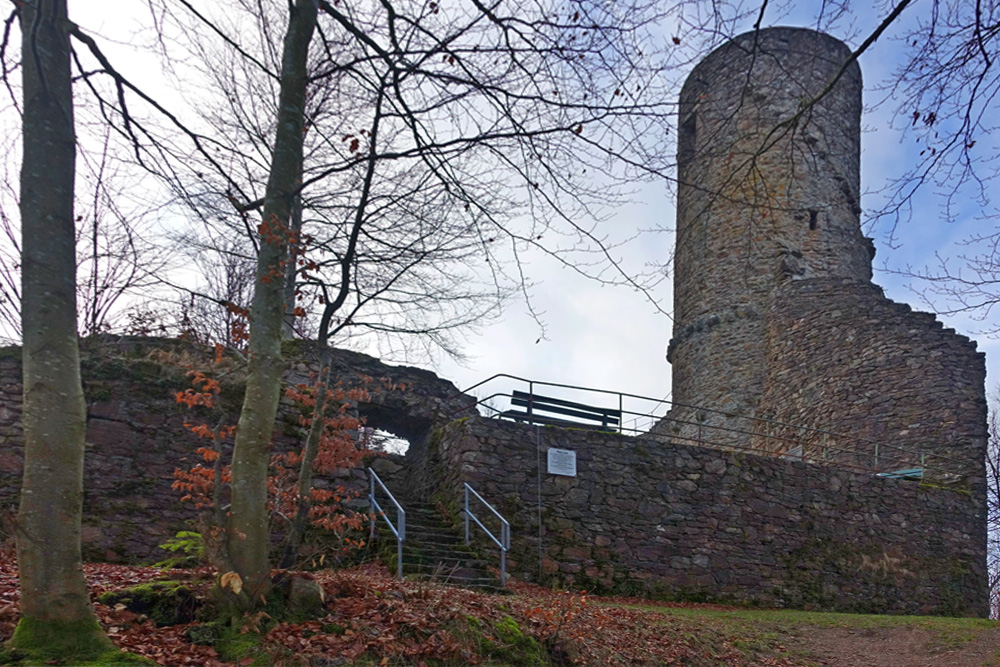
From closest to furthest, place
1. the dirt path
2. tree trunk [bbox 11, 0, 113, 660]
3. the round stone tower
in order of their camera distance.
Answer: tree trunk [bbox 11, 0, 113, 660]
the dirt path
the round stone tower

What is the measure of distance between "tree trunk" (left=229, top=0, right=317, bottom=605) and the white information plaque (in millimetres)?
6827

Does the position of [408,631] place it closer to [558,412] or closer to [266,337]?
[266,337]

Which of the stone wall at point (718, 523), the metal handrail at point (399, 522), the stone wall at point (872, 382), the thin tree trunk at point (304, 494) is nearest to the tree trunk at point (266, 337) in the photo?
the thin tree trunk at point (304, 494)

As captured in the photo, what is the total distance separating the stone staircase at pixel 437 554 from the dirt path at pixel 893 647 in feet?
11.1

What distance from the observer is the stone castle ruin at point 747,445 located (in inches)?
363

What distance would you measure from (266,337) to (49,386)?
135 centimetres

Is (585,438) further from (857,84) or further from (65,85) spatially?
(857,84)

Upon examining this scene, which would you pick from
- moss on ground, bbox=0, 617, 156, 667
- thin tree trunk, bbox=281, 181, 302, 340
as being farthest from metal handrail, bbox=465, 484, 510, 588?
moss on ground, bbox=0, 617, 156, 667

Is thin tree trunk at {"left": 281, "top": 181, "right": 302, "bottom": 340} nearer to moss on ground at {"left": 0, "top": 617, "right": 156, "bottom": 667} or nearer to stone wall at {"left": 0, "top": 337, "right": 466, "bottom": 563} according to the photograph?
stone wall at {"left": 0, "top": 337, "right": 466, "bottom": 563}

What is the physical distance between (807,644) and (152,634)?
6.80 m

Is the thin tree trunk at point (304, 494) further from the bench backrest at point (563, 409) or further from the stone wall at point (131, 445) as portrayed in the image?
the bench backrest at point (563, 409)

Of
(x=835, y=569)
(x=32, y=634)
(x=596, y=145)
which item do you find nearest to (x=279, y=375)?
(x=32, y=634)

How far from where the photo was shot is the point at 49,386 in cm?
406

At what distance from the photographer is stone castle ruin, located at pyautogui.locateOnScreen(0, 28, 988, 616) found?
9.23 metres
